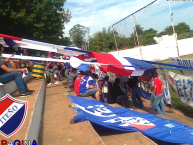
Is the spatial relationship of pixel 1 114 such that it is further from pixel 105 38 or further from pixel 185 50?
pixel 105 38

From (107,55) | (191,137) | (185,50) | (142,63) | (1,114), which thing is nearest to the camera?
(1,114)

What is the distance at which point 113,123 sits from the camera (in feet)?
16.9

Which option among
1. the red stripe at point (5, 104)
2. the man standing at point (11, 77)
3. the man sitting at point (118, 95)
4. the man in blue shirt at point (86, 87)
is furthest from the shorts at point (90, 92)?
the red stripe at point (5, 104)

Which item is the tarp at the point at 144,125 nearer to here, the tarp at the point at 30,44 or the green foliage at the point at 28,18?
the tarp at the point at 30,44

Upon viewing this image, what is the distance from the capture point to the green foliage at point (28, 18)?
17.5m

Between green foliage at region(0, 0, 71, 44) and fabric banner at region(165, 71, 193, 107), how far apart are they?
13.5 meters

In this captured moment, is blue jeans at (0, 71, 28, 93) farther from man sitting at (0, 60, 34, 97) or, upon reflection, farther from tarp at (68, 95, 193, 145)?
tarp at (68, 95, 193, 145)

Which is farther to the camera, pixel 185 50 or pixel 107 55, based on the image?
pixel 185 50

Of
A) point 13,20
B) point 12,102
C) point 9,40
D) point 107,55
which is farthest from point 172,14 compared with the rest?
point 13,20

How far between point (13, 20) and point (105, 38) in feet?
101

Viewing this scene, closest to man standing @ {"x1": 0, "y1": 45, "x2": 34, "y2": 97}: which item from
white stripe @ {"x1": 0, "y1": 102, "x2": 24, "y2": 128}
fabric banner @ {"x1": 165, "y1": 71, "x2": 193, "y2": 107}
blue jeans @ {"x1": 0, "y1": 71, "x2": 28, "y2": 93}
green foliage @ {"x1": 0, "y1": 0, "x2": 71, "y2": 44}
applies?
blue jeans @ {"x1": 0, "y1": 71, "x2": 28, "y2": 93}

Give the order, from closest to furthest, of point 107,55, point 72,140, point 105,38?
point 72,140, point 107,55, point 105,38

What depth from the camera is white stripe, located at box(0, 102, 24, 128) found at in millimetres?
2668

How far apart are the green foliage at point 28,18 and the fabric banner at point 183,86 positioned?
1354 cm
